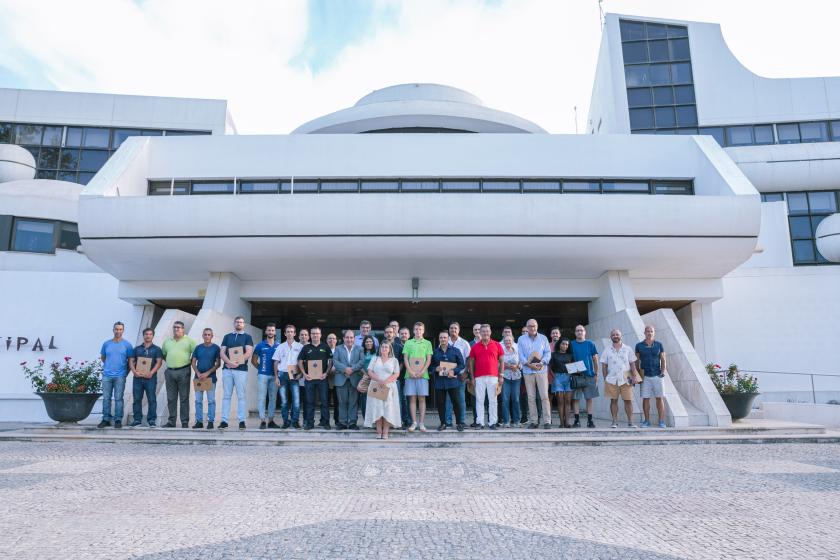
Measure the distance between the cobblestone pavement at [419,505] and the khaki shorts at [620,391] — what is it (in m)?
2.76

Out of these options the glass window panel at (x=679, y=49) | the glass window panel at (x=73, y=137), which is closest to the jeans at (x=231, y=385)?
the glass window panel at (x=73, y=137)

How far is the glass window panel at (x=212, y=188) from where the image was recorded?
52.4ft

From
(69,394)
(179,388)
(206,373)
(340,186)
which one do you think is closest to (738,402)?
(206,373)

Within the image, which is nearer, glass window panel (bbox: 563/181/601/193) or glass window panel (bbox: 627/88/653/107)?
glass window panel (bbox: 563/181/601/193)

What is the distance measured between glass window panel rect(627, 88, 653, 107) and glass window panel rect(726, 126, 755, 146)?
309 cm

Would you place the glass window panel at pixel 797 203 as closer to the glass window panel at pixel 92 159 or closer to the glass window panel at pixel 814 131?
the glass window panel at pixel 814 131

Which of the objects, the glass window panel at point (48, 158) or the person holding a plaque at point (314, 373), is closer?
the person holding a plaque at point (314, 373)

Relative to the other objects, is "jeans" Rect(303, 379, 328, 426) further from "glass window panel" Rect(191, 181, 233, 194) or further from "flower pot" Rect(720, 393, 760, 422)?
"glass window panel" Rect(191, 181, 233, 194)

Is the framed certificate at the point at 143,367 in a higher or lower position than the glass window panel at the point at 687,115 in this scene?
lower

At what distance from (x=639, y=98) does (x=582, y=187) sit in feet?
33.4

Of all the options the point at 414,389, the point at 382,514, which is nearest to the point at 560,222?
the point at 414,389

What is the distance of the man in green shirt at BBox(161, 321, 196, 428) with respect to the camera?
410 inches

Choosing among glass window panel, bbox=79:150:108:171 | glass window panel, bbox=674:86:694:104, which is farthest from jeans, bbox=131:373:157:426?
glass window panel, bbox=674:86:694:104

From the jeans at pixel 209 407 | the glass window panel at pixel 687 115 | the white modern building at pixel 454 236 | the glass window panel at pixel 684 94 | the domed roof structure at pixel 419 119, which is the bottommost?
the jeans at pixel 209 407
